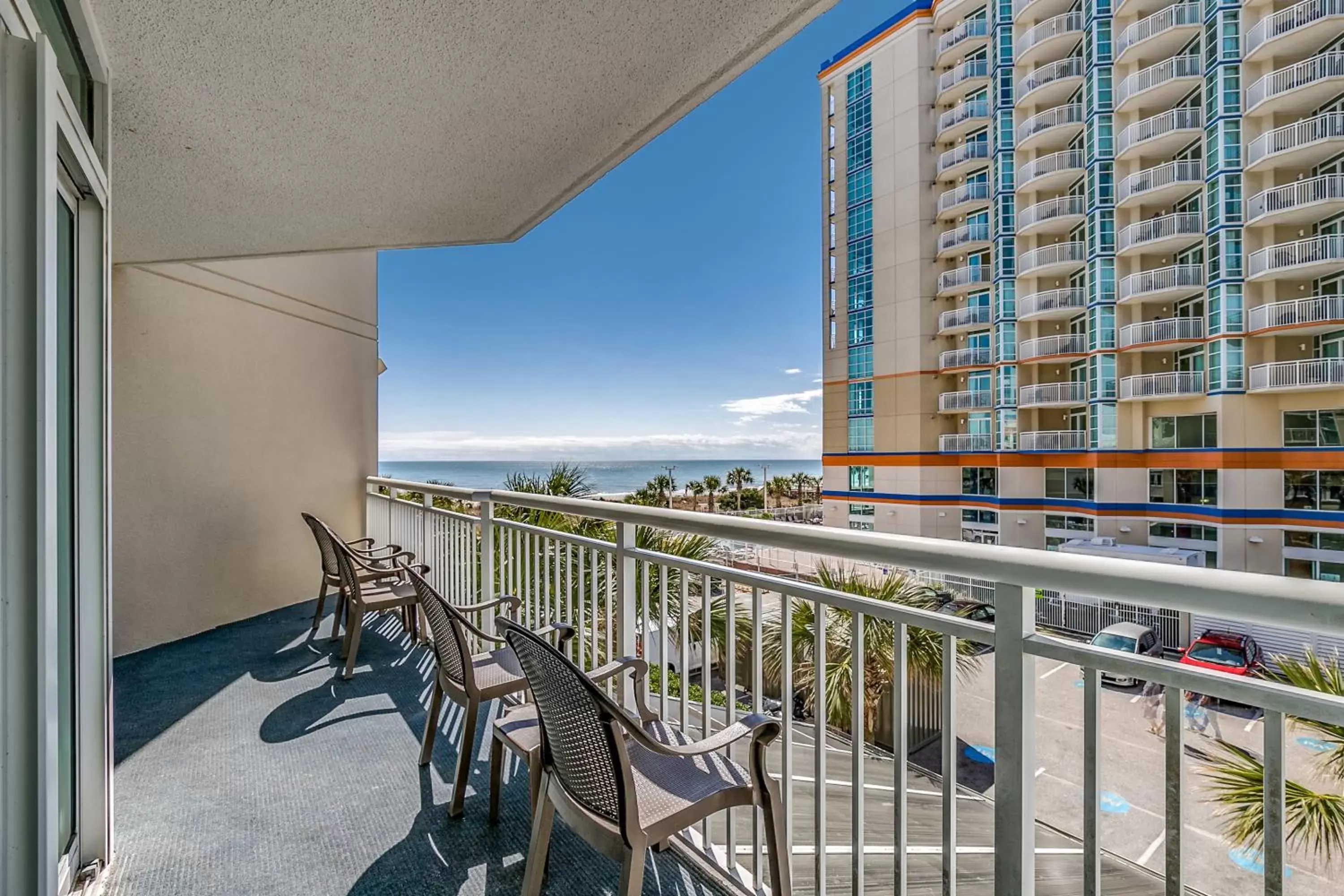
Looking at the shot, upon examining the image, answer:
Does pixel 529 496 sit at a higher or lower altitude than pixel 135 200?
lower

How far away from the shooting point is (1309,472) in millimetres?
10633

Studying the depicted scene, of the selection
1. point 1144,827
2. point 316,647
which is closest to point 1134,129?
point 1144,827

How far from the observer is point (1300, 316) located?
10961 millimetres

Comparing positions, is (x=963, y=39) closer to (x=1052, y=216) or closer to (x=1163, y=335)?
(x=1052, y=216)

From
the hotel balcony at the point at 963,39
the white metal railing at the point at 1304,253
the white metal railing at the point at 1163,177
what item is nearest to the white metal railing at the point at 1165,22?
the white metal railing at the point at 1163,177

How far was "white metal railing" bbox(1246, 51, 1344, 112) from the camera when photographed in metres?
10.6

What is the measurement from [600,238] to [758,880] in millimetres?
28465

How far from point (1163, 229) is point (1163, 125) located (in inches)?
99.4

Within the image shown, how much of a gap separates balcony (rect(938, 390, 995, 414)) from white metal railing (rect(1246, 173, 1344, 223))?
884 cm

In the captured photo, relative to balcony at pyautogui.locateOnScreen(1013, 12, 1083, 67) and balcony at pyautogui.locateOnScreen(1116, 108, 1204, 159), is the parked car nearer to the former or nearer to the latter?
balcony at pyautogui.locateOnScreen(1116, 108, 1204, 159)

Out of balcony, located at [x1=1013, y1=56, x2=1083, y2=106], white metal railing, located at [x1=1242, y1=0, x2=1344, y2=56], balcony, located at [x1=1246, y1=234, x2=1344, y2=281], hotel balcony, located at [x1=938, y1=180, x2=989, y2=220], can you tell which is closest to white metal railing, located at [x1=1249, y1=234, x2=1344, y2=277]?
balcony, located at [x1=1246, y1=234, x2=1344, y2=281]

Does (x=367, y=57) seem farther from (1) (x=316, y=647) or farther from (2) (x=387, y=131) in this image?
(1) (x=316, y=647)

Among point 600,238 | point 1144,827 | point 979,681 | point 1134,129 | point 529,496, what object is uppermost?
point 600,238

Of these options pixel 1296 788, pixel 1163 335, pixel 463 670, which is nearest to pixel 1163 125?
pixel 1163 335
